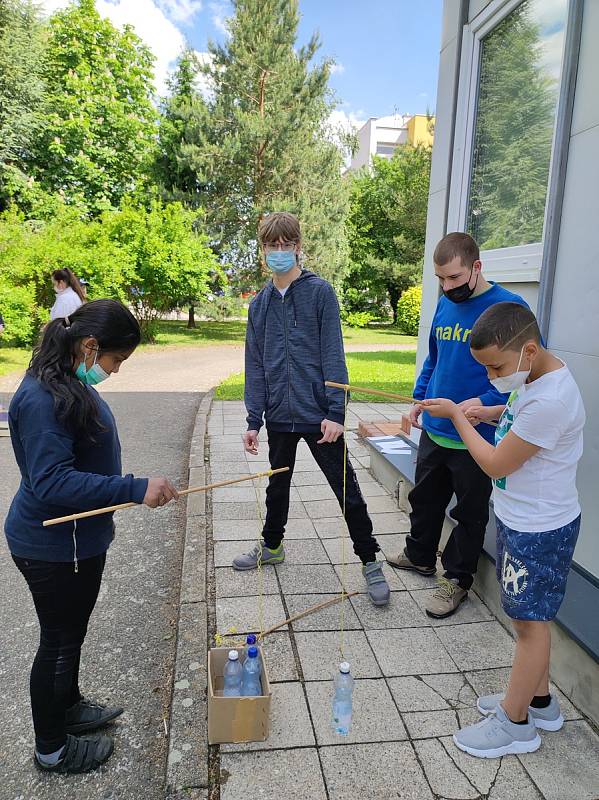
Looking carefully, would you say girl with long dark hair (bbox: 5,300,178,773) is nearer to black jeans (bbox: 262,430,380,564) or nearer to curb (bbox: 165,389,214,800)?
curb (bbox: 165,389,214,800)

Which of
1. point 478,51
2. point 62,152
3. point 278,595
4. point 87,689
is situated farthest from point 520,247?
point 62,152

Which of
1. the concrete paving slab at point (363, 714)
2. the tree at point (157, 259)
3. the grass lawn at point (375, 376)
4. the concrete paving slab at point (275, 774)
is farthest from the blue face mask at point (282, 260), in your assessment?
the tree at point (157, 259)

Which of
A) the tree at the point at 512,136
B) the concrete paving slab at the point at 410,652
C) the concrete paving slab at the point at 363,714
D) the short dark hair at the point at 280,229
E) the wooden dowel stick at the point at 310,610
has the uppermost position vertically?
the tree at the point at 512,136

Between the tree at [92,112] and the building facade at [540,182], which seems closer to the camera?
the building facade at [540,182]

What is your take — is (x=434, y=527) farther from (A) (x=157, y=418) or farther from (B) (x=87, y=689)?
(A) (x=157, y=418)

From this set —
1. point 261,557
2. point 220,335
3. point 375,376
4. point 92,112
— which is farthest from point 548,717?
point 92,112

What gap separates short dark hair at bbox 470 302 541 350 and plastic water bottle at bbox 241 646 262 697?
5.15 ft

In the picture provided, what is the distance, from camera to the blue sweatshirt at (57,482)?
1850mm

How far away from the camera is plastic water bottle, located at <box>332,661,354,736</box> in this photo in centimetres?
→ 235

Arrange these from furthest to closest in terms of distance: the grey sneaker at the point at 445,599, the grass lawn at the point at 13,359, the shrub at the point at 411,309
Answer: the shrub at the point at 411,309
the grass lawn at the point at 13,359
the grey sneaker at the point at 445,599

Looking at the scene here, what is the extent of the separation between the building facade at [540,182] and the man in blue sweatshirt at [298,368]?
35.0 inches

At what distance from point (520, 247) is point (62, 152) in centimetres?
2549

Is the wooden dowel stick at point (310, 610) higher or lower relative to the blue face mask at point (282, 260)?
lower

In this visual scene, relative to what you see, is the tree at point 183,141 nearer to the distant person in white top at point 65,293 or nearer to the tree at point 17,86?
the tree at point 17,86
